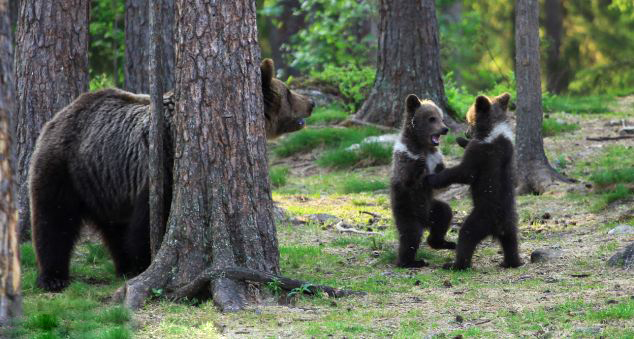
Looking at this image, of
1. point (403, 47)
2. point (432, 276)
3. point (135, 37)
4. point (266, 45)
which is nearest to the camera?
point (432, 276)

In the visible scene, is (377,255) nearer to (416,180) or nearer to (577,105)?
(416,180)

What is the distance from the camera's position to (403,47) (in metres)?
14.2

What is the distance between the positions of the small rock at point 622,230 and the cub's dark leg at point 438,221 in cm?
153

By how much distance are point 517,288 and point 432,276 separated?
88cm

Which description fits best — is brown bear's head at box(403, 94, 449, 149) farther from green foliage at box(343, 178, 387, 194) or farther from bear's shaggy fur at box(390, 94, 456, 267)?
green foliage at box(343, 178, 387, 194)

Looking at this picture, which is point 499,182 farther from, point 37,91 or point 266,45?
point 266,45

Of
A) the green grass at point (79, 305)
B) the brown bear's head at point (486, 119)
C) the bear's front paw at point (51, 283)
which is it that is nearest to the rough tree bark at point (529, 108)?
the brown bear's head at point (486, 119)

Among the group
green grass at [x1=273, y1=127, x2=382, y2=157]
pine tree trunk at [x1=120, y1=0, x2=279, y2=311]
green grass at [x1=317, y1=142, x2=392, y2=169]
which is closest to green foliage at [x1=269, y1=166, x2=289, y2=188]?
green grass at [x1=317, y1=142, x2=392, y2=169]

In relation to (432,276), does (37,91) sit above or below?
above

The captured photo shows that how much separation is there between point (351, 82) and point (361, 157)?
142 inches

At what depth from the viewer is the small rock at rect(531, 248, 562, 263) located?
787 cm

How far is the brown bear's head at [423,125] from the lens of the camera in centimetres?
823

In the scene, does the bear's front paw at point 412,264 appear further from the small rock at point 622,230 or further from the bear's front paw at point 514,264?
the small rock at point 622,230

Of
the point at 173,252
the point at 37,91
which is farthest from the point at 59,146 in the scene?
the point at 173,252
